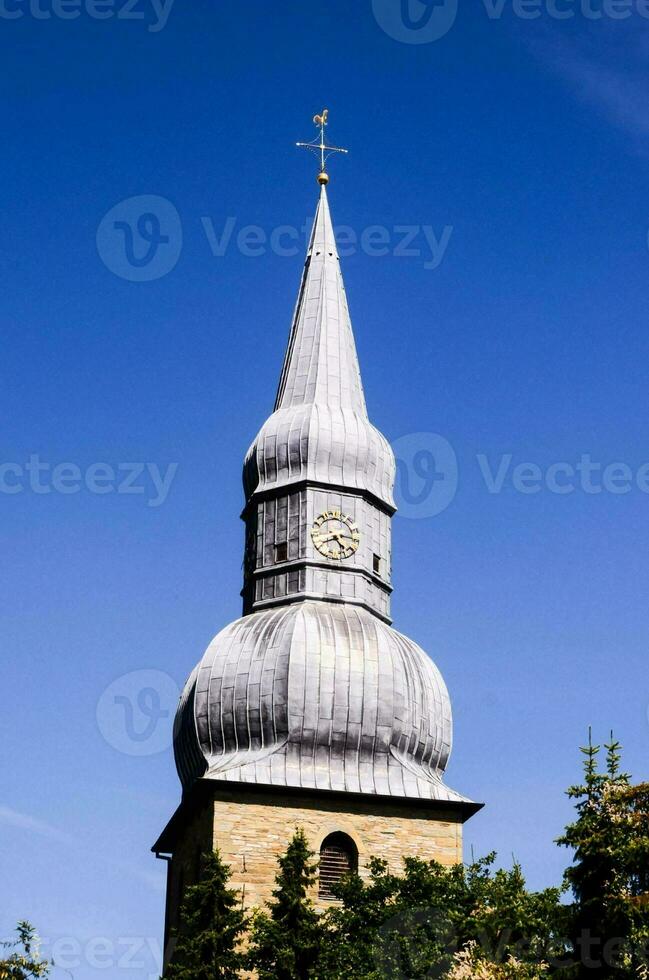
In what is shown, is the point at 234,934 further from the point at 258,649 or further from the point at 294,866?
the point at 258,649

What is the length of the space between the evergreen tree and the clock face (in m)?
13.3

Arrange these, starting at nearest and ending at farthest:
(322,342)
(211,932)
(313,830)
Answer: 1. (211,932)
2. (313,830)
3. (322,342)

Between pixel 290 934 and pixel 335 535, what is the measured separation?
1597 cm

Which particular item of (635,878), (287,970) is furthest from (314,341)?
(635,878)

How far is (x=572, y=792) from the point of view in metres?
33.0

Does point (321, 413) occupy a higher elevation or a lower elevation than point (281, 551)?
higher

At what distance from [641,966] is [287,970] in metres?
8.96

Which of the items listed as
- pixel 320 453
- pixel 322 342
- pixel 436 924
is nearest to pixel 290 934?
pixel 436 924

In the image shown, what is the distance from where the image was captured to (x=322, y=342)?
56000 mm

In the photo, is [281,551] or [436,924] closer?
[436,924]

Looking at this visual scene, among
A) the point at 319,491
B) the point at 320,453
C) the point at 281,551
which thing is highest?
the point at 320,453

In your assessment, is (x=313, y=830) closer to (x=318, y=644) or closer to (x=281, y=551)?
(x=318, y=644)

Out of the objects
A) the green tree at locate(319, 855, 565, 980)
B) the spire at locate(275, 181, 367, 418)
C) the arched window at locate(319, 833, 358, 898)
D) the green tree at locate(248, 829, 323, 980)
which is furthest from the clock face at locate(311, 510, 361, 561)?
the green tree at locate(248, 829, 323, 980)

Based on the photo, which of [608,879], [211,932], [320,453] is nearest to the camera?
[608,879]
